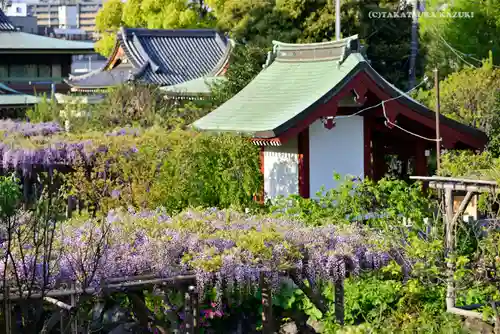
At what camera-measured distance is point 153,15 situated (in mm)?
52312

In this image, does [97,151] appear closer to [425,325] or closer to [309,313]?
[309,313]

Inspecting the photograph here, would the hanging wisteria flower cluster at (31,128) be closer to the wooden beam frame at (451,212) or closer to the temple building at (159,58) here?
the temple building at (159,58)

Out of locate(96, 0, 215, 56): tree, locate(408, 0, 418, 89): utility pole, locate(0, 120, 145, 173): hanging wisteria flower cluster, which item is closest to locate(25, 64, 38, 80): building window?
locate(96, 0, 215, 56): tree

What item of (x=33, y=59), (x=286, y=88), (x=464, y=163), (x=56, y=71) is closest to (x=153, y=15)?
(x=56, y=71)

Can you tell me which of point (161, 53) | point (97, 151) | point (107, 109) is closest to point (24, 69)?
point (161, 53)

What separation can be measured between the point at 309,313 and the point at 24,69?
113 ft

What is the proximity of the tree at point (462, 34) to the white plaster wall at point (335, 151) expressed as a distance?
20182 millimetres

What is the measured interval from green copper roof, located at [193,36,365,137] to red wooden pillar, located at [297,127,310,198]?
446 mm

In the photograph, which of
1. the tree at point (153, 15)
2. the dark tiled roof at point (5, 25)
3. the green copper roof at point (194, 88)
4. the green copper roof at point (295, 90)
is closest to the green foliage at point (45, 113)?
the green copper roof at point (194, 88)

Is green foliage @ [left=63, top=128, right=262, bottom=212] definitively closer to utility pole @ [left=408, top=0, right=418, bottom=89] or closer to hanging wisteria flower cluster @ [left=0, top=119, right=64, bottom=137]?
hanging wisteria flower cluster @ [left=0, top=119, right=64, bottom=137]

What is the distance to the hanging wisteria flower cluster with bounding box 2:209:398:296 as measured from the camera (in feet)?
34.6

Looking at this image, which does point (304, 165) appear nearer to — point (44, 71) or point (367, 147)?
point (367, 147)

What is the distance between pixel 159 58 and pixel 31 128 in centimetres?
1553

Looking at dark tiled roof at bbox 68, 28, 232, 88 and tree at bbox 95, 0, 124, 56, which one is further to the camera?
tree at bbox 95, 0, 124, 56
